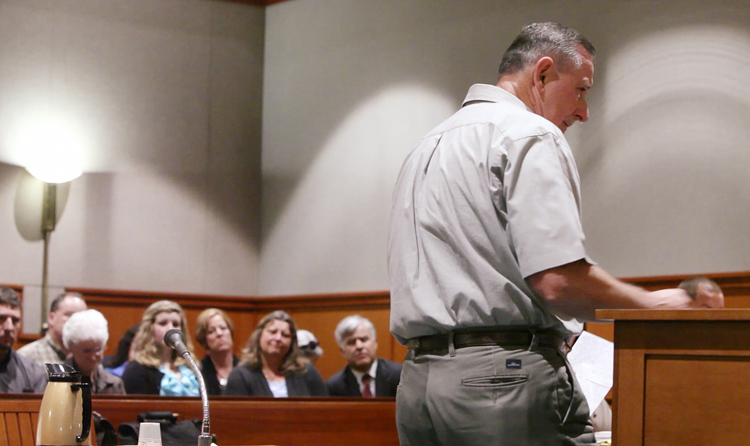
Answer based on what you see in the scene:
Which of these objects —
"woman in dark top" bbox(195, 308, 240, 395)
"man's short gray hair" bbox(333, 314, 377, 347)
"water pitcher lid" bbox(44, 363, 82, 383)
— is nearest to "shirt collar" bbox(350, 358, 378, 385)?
"man's short gray hair" bbox(333, 314, 377, 347)

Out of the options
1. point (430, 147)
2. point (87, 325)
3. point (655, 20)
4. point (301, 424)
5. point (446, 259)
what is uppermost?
point (655, 20)

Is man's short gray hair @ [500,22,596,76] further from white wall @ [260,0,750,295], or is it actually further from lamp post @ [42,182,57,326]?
lamp post @ [42,182,57,326]

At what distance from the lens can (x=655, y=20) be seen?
5949 mm

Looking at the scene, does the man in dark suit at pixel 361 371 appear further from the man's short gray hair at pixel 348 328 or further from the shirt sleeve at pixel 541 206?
the shirt sleeve at pixel 541 206

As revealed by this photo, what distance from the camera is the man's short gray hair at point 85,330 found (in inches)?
170

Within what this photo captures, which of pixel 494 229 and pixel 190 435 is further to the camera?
pixel 190 435

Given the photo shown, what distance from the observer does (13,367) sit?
13.7 ft

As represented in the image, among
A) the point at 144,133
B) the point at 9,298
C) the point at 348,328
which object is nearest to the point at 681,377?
the point at 9,298

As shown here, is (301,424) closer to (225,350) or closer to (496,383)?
(225,350)

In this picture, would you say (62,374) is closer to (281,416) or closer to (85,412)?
(85,412)

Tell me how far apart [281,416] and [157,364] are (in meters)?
1.27

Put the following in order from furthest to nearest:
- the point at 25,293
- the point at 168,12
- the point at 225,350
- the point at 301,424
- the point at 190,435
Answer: the point at 168,12
the point at 25,293
the point at 225,350
the point at 301,424
the point at 190,435

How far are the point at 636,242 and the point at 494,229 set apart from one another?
4.35m

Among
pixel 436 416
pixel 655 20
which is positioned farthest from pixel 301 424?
pixel 655 20
